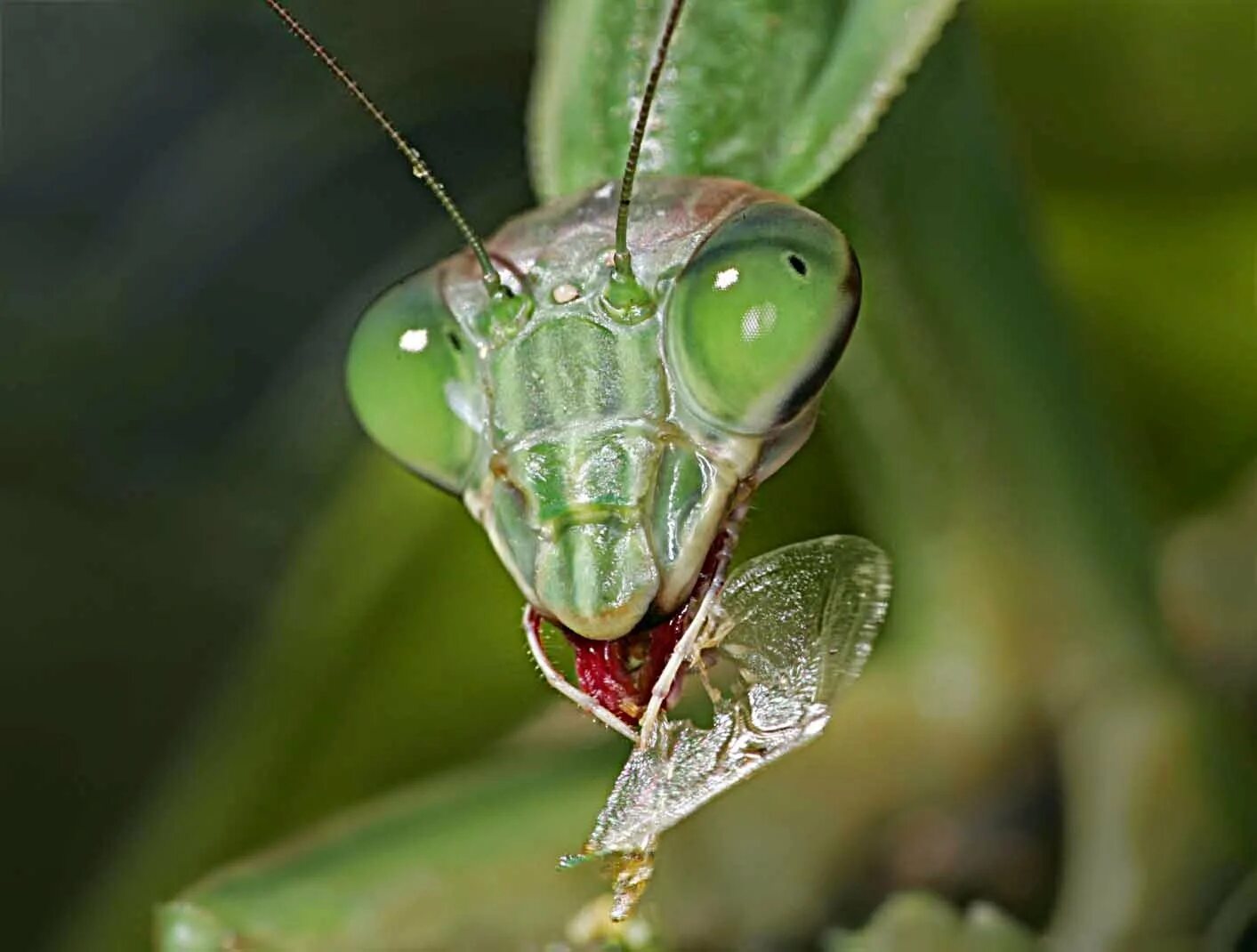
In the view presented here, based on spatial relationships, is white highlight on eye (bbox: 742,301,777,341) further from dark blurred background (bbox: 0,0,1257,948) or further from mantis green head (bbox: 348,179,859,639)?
dark blurred background (bbox: 0,0,1257,948)

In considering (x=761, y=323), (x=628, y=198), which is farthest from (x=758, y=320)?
(x=628, y=198)

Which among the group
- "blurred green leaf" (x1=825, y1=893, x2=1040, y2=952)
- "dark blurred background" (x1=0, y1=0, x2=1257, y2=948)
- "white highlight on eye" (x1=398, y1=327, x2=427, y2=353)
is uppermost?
"white highlight on eye" (x1=398, y1=327, x2=427, y2=353)

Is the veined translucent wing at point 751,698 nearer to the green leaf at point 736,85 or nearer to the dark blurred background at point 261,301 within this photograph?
the green leaf at point 736,85

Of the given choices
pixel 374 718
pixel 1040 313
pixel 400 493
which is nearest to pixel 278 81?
pixel 400 493

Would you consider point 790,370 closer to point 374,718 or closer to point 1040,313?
point 1040,313

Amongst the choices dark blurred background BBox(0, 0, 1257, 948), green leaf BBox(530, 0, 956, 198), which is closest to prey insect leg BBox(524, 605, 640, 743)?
green leaf BBox(530, 0, 956, 198)
